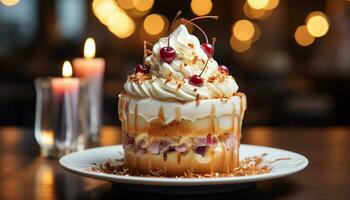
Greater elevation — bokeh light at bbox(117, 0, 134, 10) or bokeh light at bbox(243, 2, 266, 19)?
bokeh light at bbox(117, 0, 134, 10)

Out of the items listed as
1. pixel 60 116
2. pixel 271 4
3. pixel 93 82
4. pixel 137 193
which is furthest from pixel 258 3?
pixel 137 193

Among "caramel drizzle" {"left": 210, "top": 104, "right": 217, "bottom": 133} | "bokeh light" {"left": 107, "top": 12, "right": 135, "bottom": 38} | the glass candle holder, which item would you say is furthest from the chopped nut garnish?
"bokeh light" {"left": 107, "top": 12, "right": 135, "bottom": 38}

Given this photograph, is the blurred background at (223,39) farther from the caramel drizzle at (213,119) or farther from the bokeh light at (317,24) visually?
the caramel drizzle at (213,119)

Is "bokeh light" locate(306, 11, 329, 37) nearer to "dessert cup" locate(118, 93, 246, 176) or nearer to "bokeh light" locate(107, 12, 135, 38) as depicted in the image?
"bokeh light" locate(107, 12, 135, 38)

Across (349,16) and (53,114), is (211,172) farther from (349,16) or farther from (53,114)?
(349,16)

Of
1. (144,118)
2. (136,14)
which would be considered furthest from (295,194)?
(136,14)

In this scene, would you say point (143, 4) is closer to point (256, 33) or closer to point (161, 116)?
point (256, 33)
